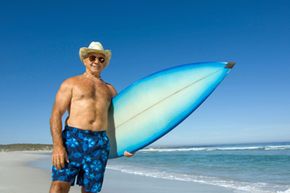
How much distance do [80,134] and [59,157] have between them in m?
0.23

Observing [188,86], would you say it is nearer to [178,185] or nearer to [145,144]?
[145,144]

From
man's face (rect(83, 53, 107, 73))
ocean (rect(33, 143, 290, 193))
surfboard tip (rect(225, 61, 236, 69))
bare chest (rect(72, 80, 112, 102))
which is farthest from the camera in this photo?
ocean (rect(33, 143, 290, 193))

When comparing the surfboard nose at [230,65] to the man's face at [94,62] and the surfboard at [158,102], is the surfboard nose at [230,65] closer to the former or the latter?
the surfboard at [158,102]

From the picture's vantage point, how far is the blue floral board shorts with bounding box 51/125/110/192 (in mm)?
2670

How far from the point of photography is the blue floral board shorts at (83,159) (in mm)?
2670

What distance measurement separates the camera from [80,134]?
2.71 meters

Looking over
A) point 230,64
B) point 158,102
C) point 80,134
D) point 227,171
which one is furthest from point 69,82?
point 227,171

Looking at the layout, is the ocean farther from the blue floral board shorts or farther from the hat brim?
the hat brim

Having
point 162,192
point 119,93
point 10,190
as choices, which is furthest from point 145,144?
point 10,190

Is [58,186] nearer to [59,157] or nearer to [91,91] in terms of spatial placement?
[59,157]

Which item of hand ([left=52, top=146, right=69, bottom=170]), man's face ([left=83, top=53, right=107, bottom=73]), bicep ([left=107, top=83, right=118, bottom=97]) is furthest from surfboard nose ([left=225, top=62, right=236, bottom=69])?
hand ([left=52, top=146, right=69, bottom=170])

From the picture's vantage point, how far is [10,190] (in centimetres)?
567

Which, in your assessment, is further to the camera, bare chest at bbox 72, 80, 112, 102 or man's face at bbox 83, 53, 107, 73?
man's face at bbox 83, 53, 107, 73

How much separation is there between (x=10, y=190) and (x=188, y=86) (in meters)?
3.68
